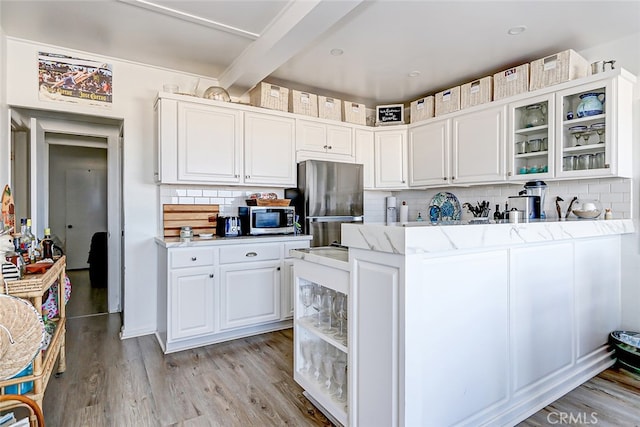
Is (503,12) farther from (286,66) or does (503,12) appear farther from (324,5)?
(286,66)

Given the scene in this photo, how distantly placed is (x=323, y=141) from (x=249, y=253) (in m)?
1.54

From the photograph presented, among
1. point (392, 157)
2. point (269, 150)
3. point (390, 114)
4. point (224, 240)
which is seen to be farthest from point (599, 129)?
point (224, 240)

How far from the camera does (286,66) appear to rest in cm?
329

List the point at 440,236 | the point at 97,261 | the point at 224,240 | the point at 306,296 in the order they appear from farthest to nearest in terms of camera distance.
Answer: the point at 97,261 → the point at 224,240 → the point at 306,296 → the point at 440,236

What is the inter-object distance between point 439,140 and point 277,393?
117 inches

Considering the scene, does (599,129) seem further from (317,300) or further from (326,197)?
(317,300)

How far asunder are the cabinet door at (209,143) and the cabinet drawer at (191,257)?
0.69 metres

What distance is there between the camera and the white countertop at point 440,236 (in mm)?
1309

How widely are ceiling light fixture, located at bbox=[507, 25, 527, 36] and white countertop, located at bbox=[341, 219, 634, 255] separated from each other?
5.11 ft

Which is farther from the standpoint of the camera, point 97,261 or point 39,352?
point 97,261

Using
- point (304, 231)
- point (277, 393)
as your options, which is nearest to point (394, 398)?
point (277, 393)

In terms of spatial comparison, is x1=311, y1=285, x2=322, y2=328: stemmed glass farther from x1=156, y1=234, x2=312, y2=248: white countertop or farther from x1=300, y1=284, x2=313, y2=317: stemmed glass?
x1=156, y1=234, x2=312, y2=248: white countertop

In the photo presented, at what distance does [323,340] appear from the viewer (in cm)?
204

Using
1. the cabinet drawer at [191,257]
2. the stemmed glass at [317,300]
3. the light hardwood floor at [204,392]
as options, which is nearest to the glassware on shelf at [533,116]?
the light hardwood floor at [204,392]
